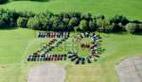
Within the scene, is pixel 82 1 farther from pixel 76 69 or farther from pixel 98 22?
pixel 76 69

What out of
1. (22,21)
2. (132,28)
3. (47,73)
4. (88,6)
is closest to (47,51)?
(47,73)

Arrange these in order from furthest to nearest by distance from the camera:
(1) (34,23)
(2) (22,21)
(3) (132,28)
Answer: (2) (22,21)
(1) (34,23)
(3) (132,28)

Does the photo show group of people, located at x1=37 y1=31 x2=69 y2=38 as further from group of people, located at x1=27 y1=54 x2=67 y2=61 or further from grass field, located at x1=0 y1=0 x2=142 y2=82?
group of people, located at x1=27 y1=54 x2=67 y2=61

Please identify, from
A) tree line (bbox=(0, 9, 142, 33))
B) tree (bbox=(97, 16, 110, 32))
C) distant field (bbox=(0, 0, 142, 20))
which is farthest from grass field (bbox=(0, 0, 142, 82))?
tree line (bbox=(0, 9, 142, 33))

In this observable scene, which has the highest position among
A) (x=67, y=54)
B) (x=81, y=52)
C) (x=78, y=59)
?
(x=81, y=52)

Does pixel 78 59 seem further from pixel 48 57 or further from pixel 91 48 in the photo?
pixel 48 57

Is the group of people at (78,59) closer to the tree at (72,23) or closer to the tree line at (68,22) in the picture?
the tree line at (68,22)

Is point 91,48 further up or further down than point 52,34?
further down
